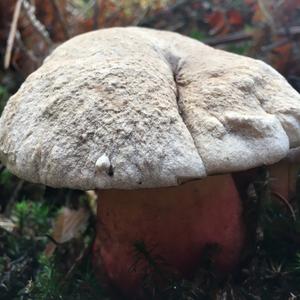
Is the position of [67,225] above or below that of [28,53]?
below

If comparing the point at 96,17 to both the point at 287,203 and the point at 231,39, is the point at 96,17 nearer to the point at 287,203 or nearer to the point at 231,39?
the point at 231,39

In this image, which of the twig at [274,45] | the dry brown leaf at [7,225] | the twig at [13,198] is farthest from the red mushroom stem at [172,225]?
the twig at [274,45]

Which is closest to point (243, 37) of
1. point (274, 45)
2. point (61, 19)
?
point (274, 45)

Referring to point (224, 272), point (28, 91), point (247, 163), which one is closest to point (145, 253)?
point (224, 272)

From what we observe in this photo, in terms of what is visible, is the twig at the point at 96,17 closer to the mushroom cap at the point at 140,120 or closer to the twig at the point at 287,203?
the mushroom cap at the point at 140,120

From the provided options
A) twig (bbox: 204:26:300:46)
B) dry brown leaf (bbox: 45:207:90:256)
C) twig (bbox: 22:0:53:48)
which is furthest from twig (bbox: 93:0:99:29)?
dry brown leaf (bbox: 45:207:90:256)
